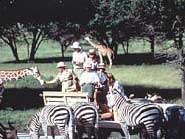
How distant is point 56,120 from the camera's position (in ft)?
51.5

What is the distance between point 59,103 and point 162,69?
35.9m

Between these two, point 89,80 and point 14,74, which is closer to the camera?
point 89,80

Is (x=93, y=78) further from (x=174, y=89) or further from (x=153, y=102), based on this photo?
(x=174, y=89)

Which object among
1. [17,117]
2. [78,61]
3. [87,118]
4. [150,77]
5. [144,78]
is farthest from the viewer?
[150,77]

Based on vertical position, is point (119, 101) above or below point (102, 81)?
below

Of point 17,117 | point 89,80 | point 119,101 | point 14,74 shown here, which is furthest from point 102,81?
point 17,117

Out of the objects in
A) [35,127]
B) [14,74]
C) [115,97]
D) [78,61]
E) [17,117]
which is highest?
[78,61]

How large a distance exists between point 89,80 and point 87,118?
1.54 meters

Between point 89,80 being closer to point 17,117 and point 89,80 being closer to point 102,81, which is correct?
point 102,81

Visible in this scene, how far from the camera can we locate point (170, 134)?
50.9 ft

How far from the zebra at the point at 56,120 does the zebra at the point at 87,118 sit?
0.28 meters

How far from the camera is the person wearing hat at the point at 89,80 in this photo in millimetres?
16736

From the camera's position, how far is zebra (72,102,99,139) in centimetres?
1551

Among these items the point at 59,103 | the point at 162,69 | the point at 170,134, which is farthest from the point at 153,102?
the point at 162,69
